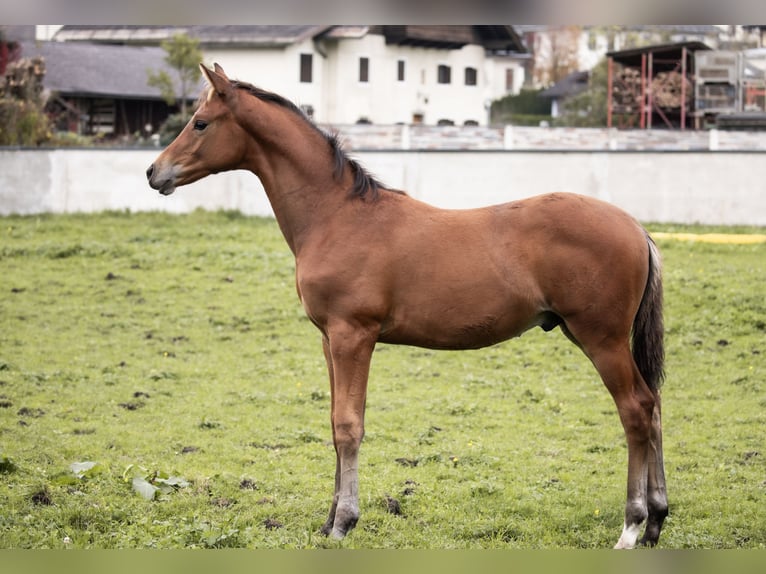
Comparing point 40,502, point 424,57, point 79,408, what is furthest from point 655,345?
point 424,57

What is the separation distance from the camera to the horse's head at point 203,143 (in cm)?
510

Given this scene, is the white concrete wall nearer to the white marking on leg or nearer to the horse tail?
the horse tail

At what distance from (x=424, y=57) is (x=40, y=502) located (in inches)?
1701

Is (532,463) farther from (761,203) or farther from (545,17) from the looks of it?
(761,203)

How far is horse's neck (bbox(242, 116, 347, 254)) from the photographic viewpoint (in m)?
5.27

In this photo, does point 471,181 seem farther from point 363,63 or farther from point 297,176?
point 363,63

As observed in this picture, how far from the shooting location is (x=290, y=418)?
858 cm

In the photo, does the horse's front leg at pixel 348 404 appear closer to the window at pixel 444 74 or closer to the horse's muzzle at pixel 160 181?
the horse's muzzle at pixel 160 181

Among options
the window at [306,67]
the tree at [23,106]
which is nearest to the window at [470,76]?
the window at [306,67]

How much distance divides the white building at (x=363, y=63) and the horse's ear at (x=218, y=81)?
34818 mm

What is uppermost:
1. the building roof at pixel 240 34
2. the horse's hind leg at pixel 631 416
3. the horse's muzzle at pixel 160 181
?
the building roof at pixel 240 34

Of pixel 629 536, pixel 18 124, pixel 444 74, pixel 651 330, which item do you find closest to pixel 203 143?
pixel 651 330

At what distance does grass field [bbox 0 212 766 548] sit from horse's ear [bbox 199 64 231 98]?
2.37 metres

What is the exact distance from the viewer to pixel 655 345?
16.8ft
